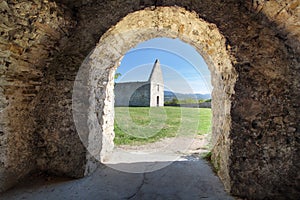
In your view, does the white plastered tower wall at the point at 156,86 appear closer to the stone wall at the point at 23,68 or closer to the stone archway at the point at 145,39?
the stone archway at the point at 145,39

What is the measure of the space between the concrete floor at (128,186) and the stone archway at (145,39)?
266 mm

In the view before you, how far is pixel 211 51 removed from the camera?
2.38 m

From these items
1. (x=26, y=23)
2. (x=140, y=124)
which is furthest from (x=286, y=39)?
(x=140, y=124)

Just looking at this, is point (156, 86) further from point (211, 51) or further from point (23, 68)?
point (23, 68)

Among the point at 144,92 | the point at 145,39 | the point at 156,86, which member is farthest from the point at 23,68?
the point at 156,86

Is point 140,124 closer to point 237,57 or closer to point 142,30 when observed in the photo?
point 142,30

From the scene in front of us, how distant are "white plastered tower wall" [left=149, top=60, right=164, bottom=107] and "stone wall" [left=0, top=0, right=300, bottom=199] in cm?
1034

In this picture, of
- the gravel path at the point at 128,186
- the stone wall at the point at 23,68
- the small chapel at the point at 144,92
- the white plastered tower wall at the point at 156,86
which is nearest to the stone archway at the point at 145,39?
the gravel path at the point at 128,186

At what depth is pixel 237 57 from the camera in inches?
75.8

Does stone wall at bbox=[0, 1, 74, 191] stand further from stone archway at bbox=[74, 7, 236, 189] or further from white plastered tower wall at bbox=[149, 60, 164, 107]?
white plastered tower wall at bbox=[149, 60, 164, 107]

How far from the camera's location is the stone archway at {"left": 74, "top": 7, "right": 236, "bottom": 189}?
209cm

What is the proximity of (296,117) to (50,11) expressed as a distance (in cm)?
289

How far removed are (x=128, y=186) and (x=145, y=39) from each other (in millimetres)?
2183

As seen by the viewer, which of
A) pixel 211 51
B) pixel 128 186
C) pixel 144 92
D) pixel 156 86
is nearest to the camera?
pixel 128 186
